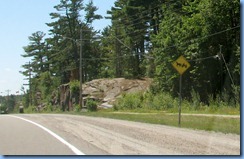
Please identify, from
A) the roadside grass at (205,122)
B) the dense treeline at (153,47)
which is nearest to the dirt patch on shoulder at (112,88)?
the dense treeline at (153,47)

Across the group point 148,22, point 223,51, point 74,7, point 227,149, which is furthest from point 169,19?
point 227,149

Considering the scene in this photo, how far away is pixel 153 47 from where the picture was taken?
192 feet

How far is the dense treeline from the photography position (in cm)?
4072

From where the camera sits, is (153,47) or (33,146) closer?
(33,146)

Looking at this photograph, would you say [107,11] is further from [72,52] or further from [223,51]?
[223,51]

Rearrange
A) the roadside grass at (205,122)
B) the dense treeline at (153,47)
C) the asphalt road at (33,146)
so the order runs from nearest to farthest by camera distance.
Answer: the asphalt road at (33,146) → the roadside grass at (205,122) → the dense treeline at (153,47)

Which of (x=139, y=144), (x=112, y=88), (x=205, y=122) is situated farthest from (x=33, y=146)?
(x=112, y=88)

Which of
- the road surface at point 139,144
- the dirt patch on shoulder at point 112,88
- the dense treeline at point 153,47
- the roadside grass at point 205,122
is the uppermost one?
the dense treeline at point 153,47

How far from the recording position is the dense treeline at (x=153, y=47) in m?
40.7

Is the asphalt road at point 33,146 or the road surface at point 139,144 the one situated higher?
the road surface at point 139,144

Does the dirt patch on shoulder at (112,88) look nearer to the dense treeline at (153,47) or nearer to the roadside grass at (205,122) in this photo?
the dense treeline at (153,47)

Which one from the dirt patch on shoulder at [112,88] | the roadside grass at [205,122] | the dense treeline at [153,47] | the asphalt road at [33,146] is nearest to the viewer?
the asphalt road at [33,146]

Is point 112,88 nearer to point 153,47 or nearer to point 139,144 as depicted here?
point 153,47

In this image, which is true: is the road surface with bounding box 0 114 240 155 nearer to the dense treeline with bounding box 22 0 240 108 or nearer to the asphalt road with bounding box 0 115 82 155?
the asphalt road with bounding box 0 115 82 155
